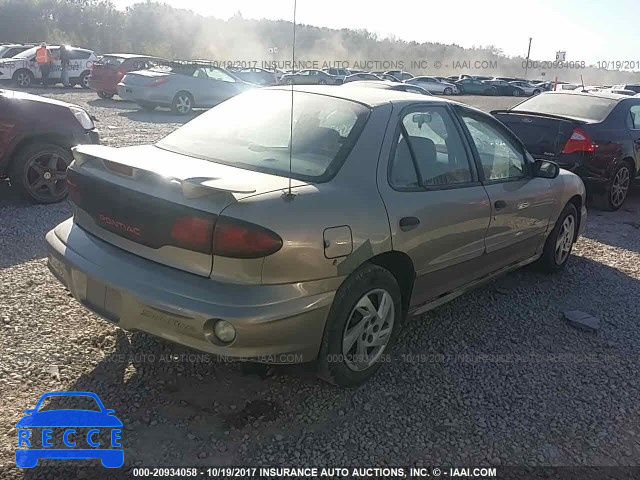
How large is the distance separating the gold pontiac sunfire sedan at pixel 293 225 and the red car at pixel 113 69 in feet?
50.5

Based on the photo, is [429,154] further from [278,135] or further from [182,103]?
[182,103]

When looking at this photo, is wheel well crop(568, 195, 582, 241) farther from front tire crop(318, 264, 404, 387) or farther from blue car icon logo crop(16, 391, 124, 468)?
blue car icon logo crop(16, 391, 124, 468)

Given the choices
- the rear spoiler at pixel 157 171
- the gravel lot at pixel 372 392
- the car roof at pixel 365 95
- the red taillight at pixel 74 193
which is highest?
the car roof at pixel 365 95

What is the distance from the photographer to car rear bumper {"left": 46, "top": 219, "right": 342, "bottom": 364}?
2607 mm

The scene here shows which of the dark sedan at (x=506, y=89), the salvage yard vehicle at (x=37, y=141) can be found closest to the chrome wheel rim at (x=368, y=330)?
the salvage yard vehicle at (x=37, y=141)

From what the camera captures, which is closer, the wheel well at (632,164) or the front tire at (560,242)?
the front tire at (560,242)

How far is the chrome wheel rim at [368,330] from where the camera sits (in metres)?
3.15

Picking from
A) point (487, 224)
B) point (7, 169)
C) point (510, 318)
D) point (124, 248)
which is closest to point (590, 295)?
point (510, 318)

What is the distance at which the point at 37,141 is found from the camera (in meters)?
6.29

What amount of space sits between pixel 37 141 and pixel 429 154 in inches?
182

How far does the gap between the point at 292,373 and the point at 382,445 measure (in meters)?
0.75

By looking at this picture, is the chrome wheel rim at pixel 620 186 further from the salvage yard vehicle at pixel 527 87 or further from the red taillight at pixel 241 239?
the salvage yard vehicle at pixel 527 87

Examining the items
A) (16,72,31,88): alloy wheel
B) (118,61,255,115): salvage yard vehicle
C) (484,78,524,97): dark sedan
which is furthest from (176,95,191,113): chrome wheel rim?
(484,78,524,97): dark sedan

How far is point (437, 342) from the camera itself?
3893mm
